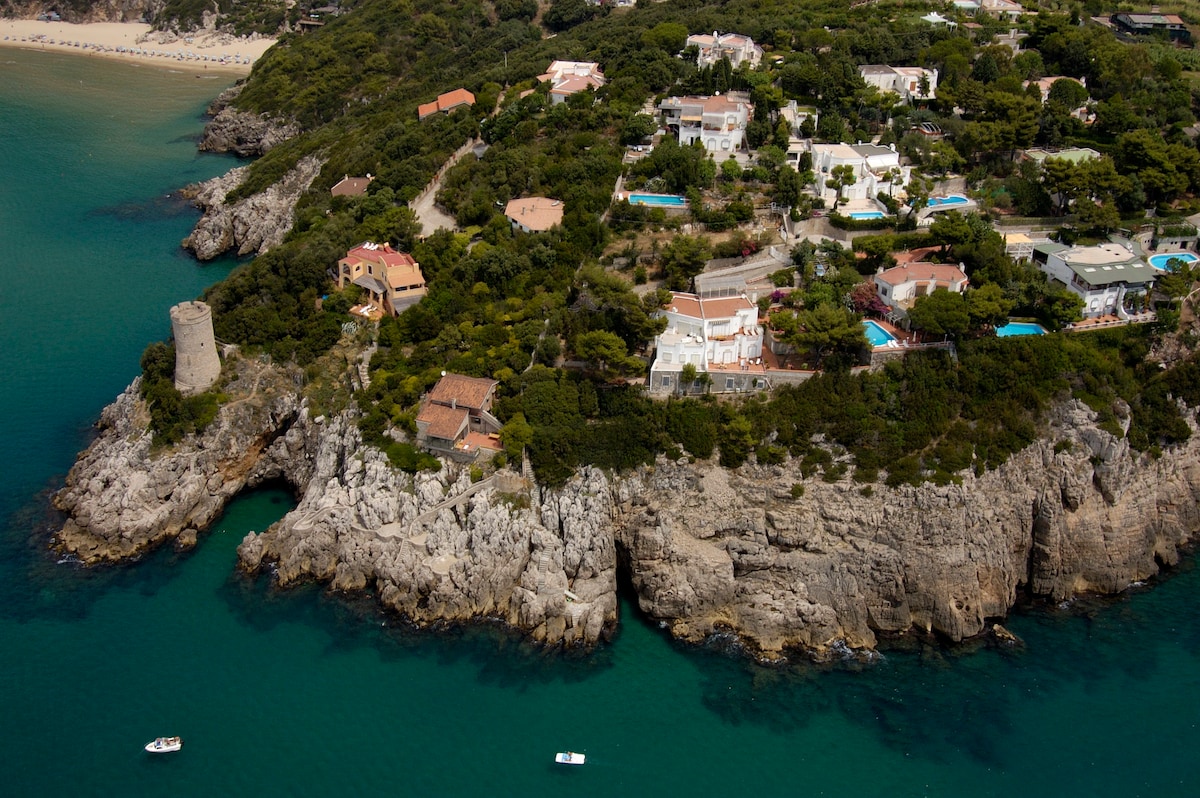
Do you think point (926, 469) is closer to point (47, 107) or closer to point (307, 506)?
point (307, 506)

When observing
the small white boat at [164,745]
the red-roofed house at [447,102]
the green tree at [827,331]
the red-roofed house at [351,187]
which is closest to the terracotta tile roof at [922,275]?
the green tree at [827,331]

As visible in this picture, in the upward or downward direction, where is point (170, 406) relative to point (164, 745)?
upward

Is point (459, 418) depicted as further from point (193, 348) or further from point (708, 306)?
point (193, 348)

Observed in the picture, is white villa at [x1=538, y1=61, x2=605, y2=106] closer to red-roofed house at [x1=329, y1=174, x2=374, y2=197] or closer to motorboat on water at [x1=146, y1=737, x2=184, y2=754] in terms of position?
red-roofed house at [x1=329, y1=174, x2=374, y2=197]

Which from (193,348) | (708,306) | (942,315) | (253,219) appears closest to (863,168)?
(942,315)

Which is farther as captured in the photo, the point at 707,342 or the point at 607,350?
the point at 707,342

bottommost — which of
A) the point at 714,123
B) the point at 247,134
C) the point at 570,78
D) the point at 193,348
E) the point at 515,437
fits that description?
the point at 515,437
